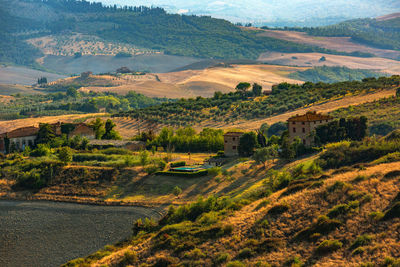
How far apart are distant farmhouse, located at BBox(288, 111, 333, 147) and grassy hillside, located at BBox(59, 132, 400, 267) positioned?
834 inches

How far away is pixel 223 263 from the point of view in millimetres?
47875

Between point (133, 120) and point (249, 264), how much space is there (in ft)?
365

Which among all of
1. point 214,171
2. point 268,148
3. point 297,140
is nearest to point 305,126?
point 297,140

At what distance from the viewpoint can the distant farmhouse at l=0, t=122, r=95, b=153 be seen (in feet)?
369

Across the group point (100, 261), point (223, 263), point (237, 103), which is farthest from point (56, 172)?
point (237, 103)

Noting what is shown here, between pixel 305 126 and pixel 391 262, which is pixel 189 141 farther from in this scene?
pixel 391 262

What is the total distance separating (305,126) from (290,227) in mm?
40310

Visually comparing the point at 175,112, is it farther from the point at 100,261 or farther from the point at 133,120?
the point at 100,261

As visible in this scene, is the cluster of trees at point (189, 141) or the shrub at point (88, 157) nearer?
the shrub at point (88, 157)

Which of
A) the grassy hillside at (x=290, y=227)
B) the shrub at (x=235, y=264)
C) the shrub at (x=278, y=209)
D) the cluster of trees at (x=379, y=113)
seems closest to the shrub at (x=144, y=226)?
the grassy hillside at (x=290, y=227)

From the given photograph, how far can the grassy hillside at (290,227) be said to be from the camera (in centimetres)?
4541

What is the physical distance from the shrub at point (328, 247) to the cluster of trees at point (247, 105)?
9860cm

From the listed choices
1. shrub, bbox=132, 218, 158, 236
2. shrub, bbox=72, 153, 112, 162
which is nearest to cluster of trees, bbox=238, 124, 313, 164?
shrub, bbox=132, 218, 158, 236

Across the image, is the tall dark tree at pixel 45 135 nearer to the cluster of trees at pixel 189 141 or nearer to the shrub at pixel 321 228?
the cluster of trees at pixel 189 141
